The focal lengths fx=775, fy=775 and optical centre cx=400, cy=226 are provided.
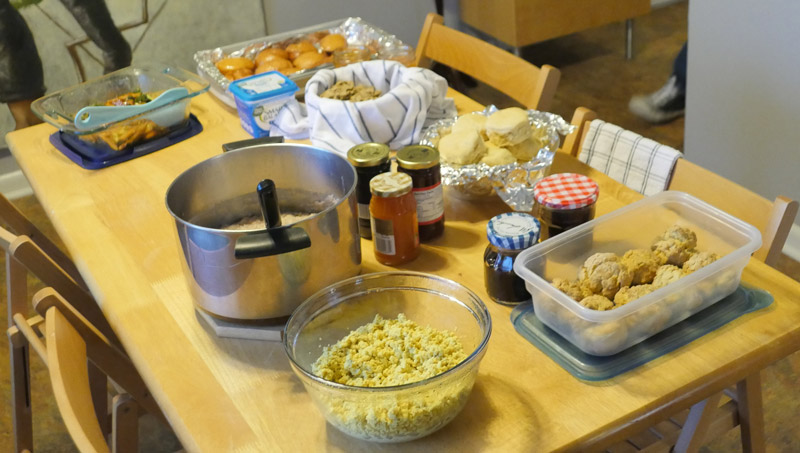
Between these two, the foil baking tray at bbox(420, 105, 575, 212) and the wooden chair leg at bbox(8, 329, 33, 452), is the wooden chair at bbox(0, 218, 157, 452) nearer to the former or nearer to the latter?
the wooden chair leg at bbox(8, 329, 33, 452)

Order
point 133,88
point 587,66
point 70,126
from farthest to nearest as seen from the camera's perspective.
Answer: point 587,66, point 133,88, point 70,126

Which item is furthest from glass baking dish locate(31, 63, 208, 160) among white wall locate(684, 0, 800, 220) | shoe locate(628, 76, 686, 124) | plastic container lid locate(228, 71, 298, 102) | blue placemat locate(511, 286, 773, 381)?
shoe locate(628, 76, 686, 124)

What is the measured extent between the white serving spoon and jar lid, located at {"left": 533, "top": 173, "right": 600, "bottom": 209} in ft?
2.80

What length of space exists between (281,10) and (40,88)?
3.14ft

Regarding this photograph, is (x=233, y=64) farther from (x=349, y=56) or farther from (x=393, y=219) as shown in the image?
(x=393, y=219)

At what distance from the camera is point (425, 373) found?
0.84 metres

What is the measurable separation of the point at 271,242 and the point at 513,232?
30 cm

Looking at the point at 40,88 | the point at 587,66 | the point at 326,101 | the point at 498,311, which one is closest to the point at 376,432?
the point at 498,311

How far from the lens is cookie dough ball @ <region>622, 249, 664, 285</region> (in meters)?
0.92

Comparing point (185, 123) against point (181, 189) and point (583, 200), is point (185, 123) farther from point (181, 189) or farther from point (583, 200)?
point (583, 200)

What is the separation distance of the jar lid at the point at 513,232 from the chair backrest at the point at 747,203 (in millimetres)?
310

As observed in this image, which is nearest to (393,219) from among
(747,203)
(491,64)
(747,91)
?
(747,203)

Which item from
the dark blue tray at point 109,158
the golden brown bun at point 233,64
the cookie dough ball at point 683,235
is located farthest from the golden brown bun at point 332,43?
the cookie dough ball at point 683,235

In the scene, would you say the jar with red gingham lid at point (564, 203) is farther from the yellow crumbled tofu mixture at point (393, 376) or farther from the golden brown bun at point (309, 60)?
the golden brown bun at point (309, 60)
